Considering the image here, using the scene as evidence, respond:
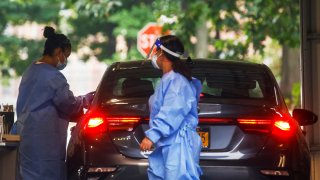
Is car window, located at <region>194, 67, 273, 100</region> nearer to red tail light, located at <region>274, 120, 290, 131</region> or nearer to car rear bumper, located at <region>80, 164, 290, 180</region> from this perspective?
red tail light, located at <region>274, 120, 290, 131</region>

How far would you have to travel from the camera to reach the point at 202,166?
6930 mm

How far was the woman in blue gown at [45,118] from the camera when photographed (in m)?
7.66

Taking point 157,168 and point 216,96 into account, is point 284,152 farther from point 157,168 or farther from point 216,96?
point 157,168

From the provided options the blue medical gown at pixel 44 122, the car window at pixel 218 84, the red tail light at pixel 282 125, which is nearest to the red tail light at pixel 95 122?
the car window at pixel 218 84

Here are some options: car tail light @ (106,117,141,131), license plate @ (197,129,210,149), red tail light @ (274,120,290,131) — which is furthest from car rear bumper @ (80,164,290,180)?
red tail light @ (274,120,290,131)

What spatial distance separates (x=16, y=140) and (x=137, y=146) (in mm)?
1439

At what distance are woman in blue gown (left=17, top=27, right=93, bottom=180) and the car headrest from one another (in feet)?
1.73

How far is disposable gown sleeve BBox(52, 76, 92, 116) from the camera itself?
7.66 meters

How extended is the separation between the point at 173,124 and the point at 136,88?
1.24 metres

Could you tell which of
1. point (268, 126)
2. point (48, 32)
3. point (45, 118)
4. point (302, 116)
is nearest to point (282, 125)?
point (268, 126)

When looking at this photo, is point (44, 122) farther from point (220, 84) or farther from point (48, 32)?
point (220, 84)

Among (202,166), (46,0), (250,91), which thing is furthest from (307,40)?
(46,0)

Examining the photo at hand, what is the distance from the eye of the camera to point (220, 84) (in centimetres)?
759

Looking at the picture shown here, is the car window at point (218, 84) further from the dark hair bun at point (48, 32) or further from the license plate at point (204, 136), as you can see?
the dark hair bun at point (48, 32)
